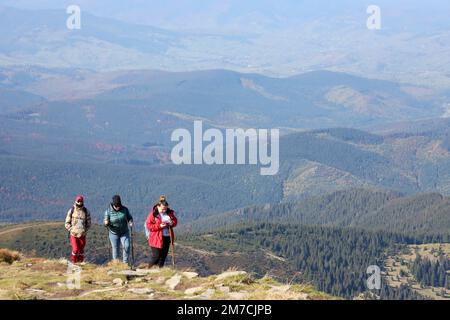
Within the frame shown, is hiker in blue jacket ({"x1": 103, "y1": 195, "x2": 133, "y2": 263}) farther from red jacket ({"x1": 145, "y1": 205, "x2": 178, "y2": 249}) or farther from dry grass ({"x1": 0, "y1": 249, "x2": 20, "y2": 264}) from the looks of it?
dry grass ({"x1": 0, "y1": 249, "x2": 20, "y2": 264})

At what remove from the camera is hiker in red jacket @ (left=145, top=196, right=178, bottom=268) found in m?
37.4

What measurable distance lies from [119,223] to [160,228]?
2720 millimetres

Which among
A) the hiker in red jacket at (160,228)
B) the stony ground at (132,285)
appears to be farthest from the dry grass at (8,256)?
the hiker in red jacket at (160,228)

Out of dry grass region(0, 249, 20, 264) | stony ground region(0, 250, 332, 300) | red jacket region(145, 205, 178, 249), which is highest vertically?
red jacket region(145, 205, 178, 249)

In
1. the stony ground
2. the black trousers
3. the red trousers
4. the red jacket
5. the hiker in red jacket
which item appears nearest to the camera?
the stony ground

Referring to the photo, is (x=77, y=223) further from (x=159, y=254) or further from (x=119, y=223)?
(x=159, y=254)

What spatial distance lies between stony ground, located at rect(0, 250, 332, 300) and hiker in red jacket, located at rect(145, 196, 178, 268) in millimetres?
1510

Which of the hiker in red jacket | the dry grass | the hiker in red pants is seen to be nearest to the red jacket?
the hiker in red jacket

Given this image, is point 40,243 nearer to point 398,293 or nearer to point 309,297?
point 398,293

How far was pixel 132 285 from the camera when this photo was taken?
104ft
